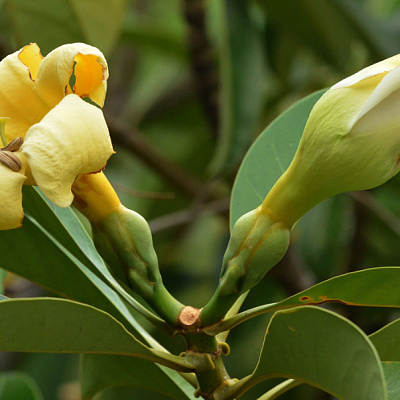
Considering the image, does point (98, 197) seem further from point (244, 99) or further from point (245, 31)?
point (245, 31)

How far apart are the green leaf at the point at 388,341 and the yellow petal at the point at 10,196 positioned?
0.36 metres

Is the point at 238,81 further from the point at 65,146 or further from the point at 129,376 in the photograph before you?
the point at 65,146

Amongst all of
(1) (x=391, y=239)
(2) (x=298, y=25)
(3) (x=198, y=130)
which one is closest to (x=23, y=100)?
(2) (x=298, y=25)

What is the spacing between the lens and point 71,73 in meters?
0.62

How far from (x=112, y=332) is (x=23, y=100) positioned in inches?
9.5

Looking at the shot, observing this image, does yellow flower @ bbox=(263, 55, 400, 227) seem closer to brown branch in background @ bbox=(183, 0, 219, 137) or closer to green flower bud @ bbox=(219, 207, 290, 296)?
green flower bud @ bbox=(219, 207, 290, 296)

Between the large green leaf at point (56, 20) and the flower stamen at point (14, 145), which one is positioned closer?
the flower stamen at point (14, 145)

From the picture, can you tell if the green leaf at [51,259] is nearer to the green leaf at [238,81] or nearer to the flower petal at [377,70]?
the flower petal at [377,70]

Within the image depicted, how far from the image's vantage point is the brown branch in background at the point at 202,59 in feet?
5.88

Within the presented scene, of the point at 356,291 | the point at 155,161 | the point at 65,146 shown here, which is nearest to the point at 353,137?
the point at 356,291

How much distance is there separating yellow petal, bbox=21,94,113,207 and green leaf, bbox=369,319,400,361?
32 cm

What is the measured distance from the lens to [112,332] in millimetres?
614

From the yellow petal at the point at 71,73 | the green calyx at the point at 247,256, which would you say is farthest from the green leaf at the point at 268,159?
the yellow petal at the point at 71,73

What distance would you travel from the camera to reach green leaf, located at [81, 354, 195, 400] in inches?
31.8
